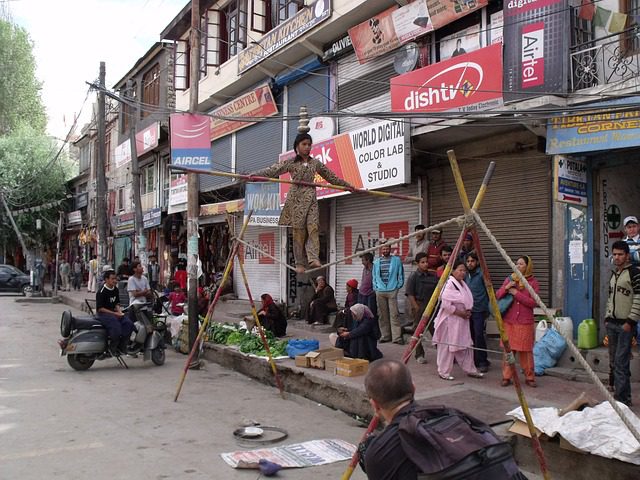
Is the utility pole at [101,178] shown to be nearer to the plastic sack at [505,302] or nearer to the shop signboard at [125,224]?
the shop signboard at [125,224]

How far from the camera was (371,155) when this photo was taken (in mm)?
11602

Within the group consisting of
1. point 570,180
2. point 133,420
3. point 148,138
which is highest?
point 148,138

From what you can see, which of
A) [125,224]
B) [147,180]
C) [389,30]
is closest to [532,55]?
[389,30]

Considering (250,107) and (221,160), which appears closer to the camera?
(250,107)

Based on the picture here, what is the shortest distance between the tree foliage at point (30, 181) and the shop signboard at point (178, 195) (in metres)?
14.3

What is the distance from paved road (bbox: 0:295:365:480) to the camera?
5043 millimetres

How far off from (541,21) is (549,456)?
20.5 ft

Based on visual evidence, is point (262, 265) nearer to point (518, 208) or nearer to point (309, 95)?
point (309, 95)

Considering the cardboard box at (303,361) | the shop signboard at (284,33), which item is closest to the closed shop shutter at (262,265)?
the shop signboard at (284,33)

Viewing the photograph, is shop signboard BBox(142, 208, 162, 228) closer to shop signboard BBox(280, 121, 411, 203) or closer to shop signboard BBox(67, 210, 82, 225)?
shop signboard BBox(67, 210, 82, 225)

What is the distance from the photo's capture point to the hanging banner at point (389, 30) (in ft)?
36.1

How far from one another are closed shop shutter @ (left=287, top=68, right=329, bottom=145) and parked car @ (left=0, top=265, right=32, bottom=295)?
18.4 m

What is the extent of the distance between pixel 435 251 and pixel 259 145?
8.51m

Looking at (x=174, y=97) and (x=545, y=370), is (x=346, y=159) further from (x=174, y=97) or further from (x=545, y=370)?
(x=174, y=97)
